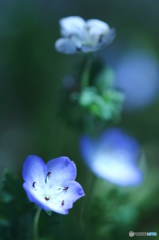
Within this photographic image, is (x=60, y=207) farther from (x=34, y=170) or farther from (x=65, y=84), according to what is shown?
(x=65, y=84)

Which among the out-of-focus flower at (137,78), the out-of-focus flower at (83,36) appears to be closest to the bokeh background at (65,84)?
the out-of-focus flower at (137,78)

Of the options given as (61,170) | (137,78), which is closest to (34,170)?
(61,170)

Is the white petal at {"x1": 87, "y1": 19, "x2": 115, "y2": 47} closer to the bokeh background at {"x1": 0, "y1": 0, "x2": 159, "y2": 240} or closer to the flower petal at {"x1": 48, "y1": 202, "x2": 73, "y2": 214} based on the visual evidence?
the bokeh background at {"x1": 0, "y1": 0, "x2": 159, "y2": 240}

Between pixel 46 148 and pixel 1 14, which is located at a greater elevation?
pixel 1 14

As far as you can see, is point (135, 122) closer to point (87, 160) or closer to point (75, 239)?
point (87, 160)

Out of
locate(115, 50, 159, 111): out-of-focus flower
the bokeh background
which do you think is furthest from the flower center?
locate(115, 50, 159, 111): out-of-focus flower

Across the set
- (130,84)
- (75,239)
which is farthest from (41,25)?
(75,239)
